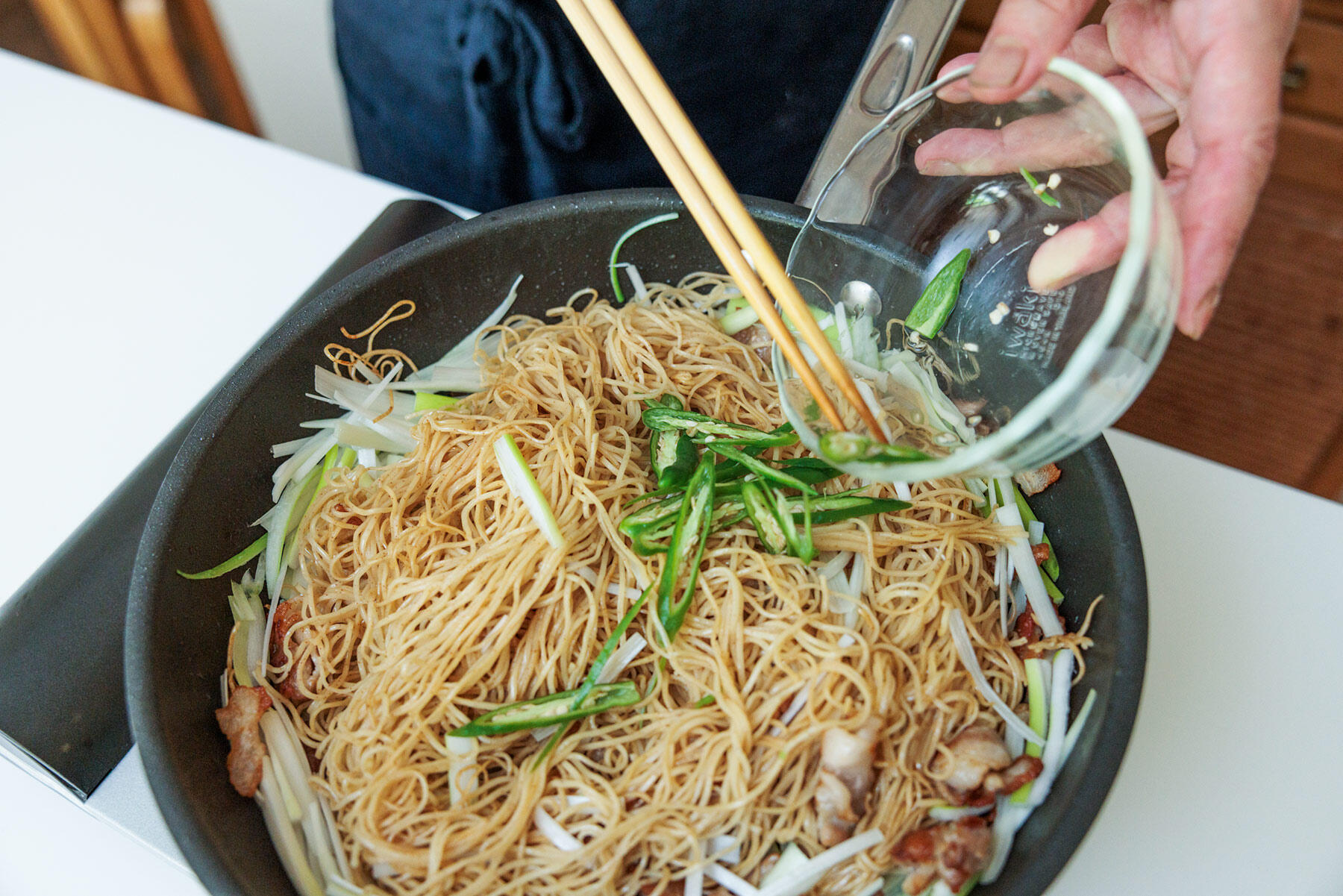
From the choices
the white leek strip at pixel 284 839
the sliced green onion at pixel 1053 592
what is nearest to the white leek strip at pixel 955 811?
the sliced green onion at pixel 1053 592

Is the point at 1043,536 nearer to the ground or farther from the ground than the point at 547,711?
nearer to the ground

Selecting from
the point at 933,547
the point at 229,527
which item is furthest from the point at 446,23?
the point at 933,547

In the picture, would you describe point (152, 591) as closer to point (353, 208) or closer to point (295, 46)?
point (353, 208)

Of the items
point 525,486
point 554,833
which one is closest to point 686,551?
point 525,486

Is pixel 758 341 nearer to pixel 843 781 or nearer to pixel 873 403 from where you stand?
pixel 873 403

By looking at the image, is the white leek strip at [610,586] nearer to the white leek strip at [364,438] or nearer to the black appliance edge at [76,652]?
the white leek strip at [364,438]

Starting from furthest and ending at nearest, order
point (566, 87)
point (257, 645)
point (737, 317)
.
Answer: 1. point (566, 87)
2. point (737, 317)
3. point (257, 645)

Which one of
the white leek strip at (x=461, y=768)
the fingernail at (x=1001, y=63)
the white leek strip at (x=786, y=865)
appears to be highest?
the fingernail at (x=1001, y=63)
